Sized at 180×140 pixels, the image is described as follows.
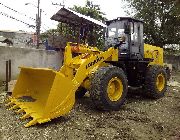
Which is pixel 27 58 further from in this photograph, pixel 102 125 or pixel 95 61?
pixel 102 125

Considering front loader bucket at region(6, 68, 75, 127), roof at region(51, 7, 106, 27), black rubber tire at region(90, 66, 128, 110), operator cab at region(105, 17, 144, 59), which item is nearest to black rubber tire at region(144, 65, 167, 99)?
operator cab at region(105, 17, 144, 59)

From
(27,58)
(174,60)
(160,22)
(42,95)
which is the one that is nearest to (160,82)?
(42,95)

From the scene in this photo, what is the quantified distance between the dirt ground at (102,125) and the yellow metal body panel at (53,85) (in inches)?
9.2

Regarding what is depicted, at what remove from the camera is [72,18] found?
558 inches

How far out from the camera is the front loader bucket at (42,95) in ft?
18.9

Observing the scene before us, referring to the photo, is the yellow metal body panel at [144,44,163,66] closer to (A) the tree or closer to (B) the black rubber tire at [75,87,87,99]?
(B) the black rubber tire at [75,87,87,99]

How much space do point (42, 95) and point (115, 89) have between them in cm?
175

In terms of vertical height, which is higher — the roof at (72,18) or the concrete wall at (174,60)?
the roof at (72,18)

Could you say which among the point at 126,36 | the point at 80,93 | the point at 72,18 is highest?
the point at 72,18

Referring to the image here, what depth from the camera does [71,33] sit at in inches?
626

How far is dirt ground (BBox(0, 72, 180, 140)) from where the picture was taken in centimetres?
531

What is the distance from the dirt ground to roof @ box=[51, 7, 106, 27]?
665 centimetres

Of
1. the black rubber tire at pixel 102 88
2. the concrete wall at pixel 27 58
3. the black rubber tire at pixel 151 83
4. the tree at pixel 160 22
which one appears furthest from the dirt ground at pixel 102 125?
the tree at pixel 160 22

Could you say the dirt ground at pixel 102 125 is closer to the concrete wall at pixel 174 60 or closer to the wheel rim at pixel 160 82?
the wheel rim at pixel 160 82
